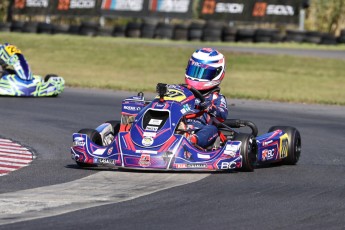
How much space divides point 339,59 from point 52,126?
52.9 ft

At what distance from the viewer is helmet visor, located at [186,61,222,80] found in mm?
10125

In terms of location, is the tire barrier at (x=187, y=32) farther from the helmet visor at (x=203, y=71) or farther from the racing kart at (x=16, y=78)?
the helmet visor at (x=203, y=71)

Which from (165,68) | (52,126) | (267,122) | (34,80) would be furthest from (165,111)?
(165,68)

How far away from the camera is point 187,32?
1379 inches

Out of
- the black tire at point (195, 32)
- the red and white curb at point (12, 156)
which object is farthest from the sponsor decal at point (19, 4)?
the red and white curb at point (12, 156)

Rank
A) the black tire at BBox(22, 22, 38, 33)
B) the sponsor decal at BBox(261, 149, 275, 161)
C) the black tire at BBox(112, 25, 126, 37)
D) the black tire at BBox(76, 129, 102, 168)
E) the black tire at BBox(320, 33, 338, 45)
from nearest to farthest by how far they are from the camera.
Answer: the black tire at BBox(76, 129, 102, 168) → the sponsor decal at BBox(261, 149, 275, 161) → the black tire at BBox(320, 33, 338, 45) → the black tire at BBox(112, 25, 126, 37) → the black tire at BBox(22, 22, 38, 33)

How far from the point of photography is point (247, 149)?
30.2 ft

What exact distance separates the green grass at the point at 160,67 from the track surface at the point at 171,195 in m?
9.15

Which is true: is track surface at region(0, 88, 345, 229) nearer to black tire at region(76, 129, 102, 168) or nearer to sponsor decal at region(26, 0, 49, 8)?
black tire at region(76, 129, 102, 168)


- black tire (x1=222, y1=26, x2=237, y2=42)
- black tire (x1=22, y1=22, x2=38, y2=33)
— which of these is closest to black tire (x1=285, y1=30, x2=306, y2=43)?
black tire (x1=222, y1=26, x2=237, y2=42)

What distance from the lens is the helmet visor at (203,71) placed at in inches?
399

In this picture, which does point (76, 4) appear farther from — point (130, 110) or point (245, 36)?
point (130, 110)

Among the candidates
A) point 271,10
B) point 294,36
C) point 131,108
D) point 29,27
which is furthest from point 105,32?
point 131,108

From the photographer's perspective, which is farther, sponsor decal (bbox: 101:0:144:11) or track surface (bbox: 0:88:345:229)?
sponsor decal (bbox: 101:0:144:11)
